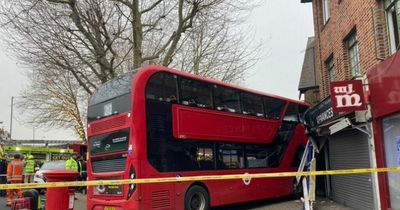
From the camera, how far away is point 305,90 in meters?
24.0

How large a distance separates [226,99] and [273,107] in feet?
8.76

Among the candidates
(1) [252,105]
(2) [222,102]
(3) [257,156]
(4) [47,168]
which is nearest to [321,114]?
(1) [252,105]

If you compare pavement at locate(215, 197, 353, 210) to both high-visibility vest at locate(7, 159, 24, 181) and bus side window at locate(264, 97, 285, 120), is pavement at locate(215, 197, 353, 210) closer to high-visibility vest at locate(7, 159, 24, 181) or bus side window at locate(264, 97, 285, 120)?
bus side window at locate(264, 97, 285, 120)

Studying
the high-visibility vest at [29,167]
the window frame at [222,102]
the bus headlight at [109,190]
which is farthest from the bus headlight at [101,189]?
the high-visibility vest at [29,167]

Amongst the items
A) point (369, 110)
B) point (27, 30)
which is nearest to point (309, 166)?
point (369, 110)

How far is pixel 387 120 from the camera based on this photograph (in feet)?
33.7

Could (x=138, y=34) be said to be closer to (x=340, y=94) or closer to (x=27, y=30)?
(x=27, y=30)

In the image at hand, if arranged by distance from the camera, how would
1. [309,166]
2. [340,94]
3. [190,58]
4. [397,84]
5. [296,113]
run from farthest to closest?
[190,58] → [296,113] → [309,166] → [340,94] → [397,84]

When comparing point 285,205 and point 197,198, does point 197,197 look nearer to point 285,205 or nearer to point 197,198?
point 197,198

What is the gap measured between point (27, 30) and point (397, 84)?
511 inches

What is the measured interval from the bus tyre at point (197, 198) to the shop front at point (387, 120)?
453 cm

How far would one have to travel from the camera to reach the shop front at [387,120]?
9555 millimetres

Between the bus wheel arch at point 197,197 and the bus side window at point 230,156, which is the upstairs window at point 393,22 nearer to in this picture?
the bus side window at point 230,156

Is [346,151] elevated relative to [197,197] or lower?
elevated
